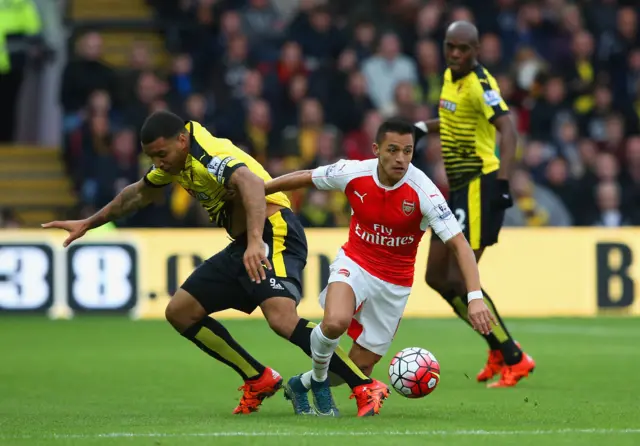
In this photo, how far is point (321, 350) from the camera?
306 inches

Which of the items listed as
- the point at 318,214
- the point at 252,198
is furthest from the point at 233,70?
the point at 252,198

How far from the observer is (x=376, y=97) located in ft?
62.3

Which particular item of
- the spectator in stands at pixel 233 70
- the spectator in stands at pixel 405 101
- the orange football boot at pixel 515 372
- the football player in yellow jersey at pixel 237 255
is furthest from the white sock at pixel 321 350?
the spectator in stands at pixel 233 70

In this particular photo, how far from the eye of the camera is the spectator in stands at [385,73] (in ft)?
61.9

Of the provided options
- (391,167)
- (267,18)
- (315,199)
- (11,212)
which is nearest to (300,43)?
(267,18)

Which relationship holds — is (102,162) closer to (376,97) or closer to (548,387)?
(376,97)

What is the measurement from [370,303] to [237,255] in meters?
0.84

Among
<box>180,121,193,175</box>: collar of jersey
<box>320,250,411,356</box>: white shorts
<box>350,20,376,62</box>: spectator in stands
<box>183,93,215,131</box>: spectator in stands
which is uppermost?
<box>350,20,376,62</box>: spectator in stands

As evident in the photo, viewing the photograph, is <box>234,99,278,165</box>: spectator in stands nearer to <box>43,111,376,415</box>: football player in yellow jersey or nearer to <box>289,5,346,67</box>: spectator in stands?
<box>289,5,346,67</box>: spectator in stands

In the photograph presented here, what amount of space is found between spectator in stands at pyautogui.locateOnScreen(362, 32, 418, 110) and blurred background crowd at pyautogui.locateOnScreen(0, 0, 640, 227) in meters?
0.02

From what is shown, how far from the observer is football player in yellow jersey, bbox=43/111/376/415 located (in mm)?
7754

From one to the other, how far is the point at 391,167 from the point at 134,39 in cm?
1385

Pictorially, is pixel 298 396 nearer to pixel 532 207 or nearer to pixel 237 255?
pixel 237 255

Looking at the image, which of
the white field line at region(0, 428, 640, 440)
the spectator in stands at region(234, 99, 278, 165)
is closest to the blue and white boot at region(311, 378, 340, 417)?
the white field line at region(0, 428, 640, 440)
